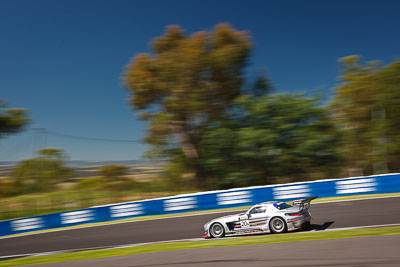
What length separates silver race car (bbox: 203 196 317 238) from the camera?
1038cm

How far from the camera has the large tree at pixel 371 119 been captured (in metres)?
24.0

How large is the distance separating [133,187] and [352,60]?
66.9 feet

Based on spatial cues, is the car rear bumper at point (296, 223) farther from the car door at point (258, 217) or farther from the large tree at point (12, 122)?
the large tree at point (12, 122)

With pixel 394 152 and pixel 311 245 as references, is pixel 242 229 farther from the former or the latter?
pixel 394 152

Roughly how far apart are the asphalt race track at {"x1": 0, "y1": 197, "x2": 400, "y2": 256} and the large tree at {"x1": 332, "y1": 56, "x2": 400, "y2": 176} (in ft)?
35.5

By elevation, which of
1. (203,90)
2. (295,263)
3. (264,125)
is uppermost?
(203,90)

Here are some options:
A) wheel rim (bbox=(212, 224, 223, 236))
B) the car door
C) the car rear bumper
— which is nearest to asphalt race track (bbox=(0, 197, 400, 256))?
the car rear bumper

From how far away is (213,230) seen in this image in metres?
11.5

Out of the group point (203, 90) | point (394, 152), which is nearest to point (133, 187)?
point (203, 90)

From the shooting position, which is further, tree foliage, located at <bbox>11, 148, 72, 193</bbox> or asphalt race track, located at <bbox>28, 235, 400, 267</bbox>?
tree foliage, located at <bbox>11, 148, 72, 193</bbox>

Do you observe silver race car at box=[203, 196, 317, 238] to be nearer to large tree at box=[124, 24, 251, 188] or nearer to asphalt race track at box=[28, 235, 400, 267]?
asphalt race track at box=[28, 235, 400, 267]

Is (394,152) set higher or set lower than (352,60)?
lower

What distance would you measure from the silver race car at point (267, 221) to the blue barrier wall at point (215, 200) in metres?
5.90

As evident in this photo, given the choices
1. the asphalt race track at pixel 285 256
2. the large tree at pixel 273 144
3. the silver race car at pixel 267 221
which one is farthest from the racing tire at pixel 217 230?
the large tree at pixel 273 144
